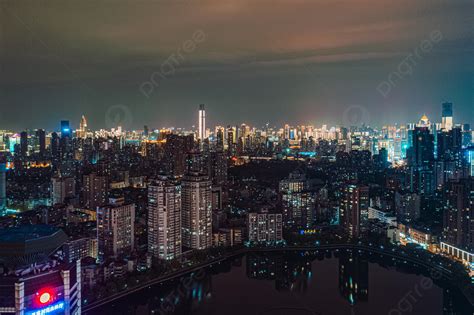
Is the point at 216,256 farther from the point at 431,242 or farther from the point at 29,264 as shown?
the point at 29,264

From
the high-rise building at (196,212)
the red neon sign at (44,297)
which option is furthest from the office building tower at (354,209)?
the red neon sign at (44,297)

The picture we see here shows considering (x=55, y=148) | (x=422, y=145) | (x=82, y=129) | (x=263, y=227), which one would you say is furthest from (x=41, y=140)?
(x=422, y=145)

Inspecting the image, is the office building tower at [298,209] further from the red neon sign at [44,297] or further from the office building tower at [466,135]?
the red neon sign at [44,297]

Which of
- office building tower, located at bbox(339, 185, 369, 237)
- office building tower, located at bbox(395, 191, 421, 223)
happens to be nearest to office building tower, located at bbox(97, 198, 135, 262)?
office building tower, located at bbox(339, 185, 369, 237)

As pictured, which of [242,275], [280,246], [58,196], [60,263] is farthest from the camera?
[58,196]

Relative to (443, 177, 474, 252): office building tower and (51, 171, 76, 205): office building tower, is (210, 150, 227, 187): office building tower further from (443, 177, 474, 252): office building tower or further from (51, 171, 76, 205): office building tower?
(443, 177, 474, 252): office building tower

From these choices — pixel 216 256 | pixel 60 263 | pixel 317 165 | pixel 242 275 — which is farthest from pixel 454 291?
pixel 317 165
